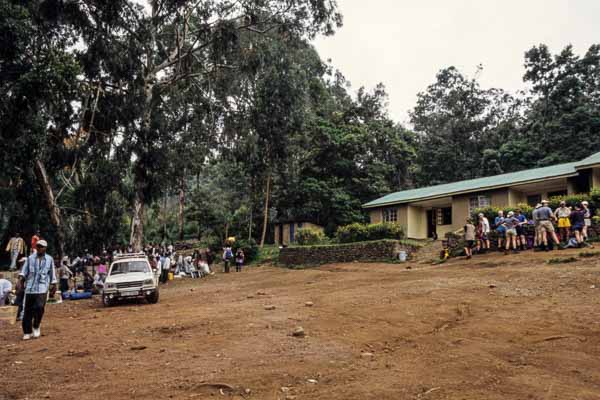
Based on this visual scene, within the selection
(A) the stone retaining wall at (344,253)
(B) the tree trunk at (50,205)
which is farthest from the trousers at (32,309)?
(A) the stone retaining wall at (344,253)

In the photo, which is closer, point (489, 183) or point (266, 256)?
point (489, 183)

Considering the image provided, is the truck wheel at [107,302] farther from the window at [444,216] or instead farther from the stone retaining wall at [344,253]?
the window at [444,216]

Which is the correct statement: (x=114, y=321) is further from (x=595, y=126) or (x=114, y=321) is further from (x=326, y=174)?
(x=595, y=126)

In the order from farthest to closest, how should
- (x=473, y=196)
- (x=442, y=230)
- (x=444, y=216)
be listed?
(x=444, y=216) → (x=442, y=230) → (x=473, y=196)

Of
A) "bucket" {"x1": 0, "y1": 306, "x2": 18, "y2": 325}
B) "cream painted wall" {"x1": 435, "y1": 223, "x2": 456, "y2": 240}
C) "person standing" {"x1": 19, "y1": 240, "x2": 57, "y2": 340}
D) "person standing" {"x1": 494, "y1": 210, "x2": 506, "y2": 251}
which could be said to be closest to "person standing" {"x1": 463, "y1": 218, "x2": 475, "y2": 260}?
"person standing" {"x1": 494, "y1": 210, "x2": 506, "y2": 251}

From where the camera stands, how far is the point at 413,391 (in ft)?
18.6

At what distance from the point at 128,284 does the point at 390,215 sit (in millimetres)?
20945

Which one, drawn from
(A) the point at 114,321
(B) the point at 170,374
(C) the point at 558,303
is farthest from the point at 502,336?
(A) the point at 114,321

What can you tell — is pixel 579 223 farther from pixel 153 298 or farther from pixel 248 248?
pixel 248 248

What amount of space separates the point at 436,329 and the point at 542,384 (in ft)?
9.96

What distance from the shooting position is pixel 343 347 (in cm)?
771

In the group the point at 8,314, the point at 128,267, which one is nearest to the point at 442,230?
the point at 128,267

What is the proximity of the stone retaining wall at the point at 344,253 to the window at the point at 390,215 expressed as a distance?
22.4 ft

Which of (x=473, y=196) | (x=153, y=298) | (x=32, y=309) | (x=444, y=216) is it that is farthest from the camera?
(x=444, y=216)
